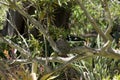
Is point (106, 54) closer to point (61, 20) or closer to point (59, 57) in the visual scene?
point (59, 57)

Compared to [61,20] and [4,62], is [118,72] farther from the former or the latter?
[4,62]

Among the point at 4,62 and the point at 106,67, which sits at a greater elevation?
the point at 4,62

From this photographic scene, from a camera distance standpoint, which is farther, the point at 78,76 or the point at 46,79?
→ the point at 78,76

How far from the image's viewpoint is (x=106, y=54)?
3.42 meters

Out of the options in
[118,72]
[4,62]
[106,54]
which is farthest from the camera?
[118,72]

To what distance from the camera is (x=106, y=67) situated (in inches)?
270

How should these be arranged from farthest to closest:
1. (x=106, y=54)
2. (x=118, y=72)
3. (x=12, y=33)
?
(x=12, y=33) → (x=118, y=72) → (x=106, y=54)

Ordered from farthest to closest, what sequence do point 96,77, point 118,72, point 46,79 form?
1. point 118,72
2. point 96,77
3. point 46,79

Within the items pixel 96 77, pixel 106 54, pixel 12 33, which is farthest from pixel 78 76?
pixel 106 54

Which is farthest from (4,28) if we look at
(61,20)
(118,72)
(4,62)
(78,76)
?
(4,62)

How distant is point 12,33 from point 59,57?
3.91m

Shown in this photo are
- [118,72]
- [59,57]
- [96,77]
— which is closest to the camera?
[59,57]

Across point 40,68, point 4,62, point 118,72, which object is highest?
point 4,62

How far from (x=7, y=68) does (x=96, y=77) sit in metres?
2.27
